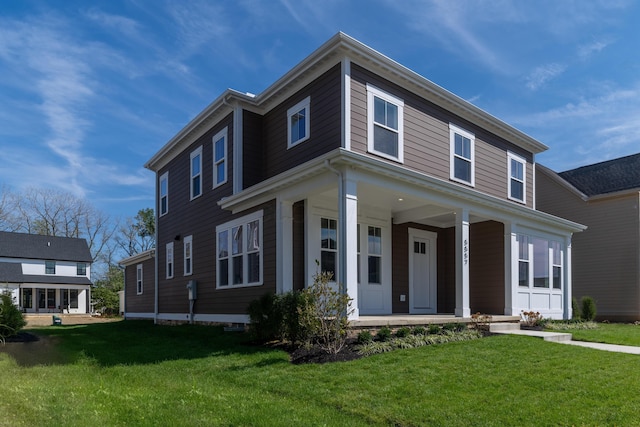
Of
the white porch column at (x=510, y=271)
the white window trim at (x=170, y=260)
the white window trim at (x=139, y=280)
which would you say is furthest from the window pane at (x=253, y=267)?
the white window trim at (x=139, y=280)

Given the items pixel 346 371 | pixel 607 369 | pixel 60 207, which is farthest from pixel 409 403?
pixel 60 207

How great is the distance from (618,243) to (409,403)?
16021 mm

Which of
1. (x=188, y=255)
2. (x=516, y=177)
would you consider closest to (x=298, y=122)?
(x=188, y=255)

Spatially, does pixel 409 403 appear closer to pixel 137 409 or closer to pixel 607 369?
pixel 137 409

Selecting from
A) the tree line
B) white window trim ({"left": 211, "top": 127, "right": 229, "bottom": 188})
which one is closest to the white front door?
white window trim ({"left": 211, "top": 127, "right": 229, "bottom": 188})

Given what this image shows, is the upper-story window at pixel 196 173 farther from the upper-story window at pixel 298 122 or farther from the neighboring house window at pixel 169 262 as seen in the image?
the upper-story window at pixel 298 122

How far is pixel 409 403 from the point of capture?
17.7ft

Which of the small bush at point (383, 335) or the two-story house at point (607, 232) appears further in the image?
the two-story house at point (607, 232)

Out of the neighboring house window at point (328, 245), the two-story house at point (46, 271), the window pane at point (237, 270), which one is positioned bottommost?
the two-story house at point (46, 271)

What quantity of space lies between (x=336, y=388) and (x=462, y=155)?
8804mm

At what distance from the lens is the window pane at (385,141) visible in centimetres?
1061

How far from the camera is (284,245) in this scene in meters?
10.4

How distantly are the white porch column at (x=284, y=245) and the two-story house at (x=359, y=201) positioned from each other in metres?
0.03

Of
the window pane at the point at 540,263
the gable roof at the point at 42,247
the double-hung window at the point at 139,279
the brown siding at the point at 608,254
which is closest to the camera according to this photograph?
the window pane at the point at 540,263
